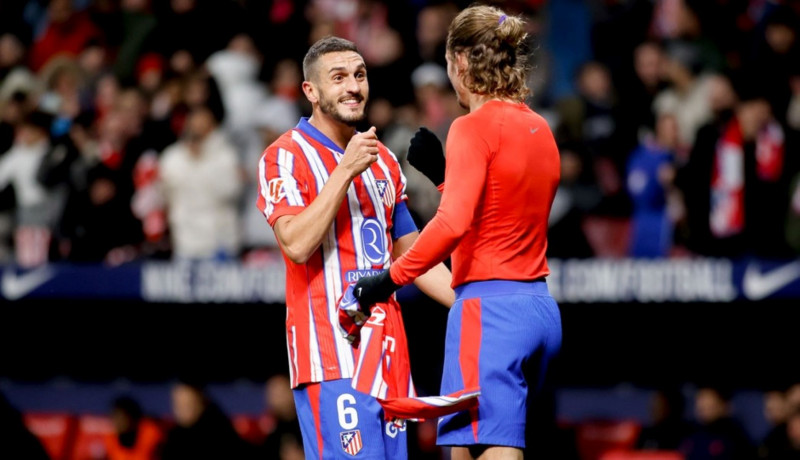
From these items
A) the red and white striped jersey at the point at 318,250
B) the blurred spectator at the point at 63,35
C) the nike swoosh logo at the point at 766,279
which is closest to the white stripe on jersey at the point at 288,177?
the red and white striped jersey at the point at 318,250

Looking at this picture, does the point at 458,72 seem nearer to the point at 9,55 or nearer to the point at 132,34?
the point at 132,34

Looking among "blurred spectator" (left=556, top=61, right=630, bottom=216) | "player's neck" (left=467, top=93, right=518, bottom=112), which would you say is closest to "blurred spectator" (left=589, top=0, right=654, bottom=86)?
"blurred spectator" (left=556, top=61, right=630, bottom=216)

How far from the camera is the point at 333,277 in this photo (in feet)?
18.9

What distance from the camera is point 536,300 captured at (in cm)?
550

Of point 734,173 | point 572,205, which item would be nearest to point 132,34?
point 572,205

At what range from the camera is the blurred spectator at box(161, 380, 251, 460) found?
37.0ft

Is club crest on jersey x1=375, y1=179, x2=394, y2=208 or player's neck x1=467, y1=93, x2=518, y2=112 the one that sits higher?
Result: player's neck x1=467, y1=93, x2=518, y2=112

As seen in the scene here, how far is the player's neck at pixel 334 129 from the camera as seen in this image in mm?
5918

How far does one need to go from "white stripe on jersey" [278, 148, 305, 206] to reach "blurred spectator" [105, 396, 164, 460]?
6457 mm

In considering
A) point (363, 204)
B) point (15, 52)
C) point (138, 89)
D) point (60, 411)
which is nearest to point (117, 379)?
point (60, 411)

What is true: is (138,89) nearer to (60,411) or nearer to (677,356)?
(60,411)

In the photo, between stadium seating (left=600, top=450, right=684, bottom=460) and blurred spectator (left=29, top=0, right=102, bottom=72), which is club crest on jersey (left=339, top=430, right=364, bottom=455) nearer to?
stadium seating (left=600, top=450, right=684, bottom=460)

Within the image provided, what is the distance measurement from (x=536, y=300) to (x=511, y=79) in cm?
87

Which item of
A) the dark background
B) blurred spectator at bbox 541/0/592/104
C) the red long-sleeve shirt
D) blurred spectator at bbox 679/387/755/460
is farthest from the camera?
blurred spectator at bbox 541/0/592/104
